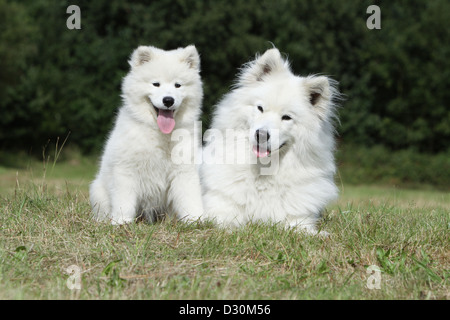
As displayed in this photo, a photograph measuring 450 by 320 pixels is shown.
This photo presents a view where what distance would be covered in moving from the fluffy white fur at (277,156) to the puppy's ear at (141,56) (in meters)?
0.88

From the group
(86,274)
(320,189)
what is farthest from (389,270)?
(86,274)

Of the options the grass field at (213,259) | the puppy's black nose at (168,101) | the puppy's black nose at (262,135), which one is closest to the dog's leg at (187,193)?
the grass field at (213,259)

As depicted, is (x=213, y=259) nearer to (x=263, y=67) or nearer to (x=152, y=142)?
(x=152, y=142)

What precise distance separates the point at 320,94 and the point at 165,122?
1.40m

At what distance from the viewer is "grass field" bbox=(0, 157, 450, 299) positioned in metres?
3.37

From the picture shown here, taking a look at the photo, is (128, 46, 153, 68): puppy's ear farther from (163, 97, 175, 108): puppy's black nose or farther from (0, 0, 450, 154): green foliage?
(0, 0, 450, 154): green foliage

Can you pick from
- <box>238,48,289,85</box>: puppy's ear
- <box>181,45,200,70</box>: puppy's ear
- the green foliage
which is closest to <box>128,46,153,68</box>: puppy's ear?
<box>181,45,200,70</box>: puppy's ear

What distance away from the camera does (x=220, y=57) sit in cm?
1598

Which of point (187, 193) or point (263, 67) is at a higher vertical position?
point (263, 67)

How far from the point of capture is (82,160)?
51.3 ft

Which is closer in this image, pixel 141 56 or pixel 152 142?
pixel 152 142

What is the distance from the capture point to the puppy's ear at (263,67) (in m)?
4.64

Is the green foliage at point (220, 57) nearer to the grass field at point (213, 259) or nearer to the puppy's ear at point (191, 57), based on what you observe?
the puppy's ear at point (191, 57)

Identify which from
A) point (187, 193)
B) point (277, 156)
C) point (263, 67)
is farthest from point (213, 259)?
point (263, 67)
